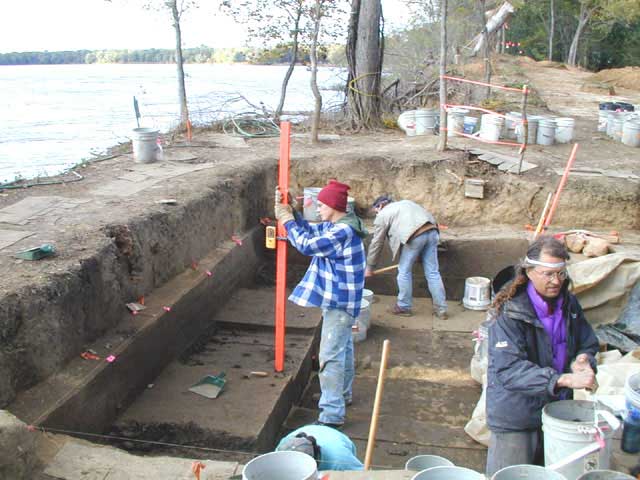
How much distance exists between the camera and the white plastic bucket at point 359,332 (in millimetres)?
7965

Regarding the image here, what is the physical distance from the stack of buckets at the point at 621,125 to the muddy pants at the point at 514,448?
9889 millimetres

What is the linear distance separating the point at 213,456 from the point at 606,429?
9.23 feet

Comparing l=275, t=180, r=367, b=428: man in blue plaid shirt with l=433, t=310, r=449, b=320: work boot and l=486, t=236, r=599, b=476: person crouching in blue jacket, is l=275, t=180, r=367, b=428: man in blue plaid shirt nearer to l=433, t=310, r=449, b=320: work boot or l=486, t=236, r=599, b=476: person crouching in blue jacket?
l=486, t=236, r=599, b=476: person crouching in blue jacket

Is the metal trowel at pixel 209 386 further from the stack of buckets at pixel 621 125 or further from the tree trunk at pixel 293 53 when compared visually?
the stack of buckets at pixel 621 125

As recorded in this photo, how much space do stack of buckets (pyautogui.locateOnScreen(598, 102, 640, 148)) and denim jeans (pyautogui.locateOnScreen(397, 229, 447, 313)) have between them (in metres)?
5.76

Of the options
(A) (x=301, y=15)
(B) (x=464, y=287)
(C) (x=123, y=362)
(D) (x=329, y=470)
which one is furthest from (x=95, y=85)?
(D) (x=329, y=470)

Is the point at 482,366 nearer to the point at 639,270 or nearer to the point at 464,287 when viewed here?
the point at 639,270

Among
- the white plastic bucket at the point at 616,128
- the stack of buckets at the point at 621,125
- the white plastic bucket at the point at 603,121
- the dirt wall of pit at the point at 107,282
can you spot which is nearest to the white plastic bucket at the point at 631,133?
the stack of buckets at the point at 621,125

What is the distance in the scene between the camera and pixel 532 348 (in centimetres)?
336

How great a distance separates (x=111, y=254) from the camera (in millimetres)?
5871

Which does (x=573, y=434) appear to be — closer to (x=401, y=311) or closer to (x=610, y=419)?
(x=610, y=419)

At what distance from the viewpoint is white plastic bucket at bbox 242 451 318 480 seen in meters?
2.83

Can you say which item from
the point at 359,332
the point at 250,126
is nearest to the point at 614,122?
the point at 250,126

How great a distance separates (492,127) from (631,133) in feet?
9.56
